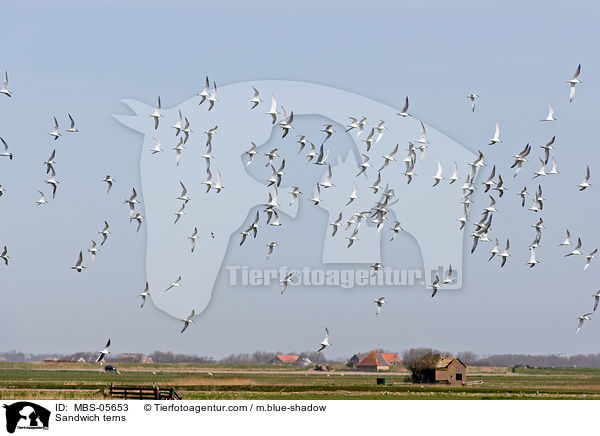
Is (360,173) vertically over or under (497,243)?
over

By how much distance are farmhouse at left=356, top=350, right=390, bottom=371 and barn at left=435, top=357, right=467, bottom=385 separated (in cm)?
4041

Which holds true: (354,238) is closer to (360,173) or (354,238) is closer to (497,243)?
(360,173)

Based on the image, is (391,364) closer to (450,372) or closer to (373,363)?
(373,363)

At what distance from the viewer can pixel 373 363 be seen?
122250mm

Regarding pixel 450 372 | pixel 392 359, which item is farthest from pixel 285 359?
pixel 450 372

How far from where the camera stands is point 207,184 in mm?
61000

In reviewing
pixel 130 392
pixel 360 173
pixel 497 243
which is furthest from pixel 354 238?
pixel 130 392
